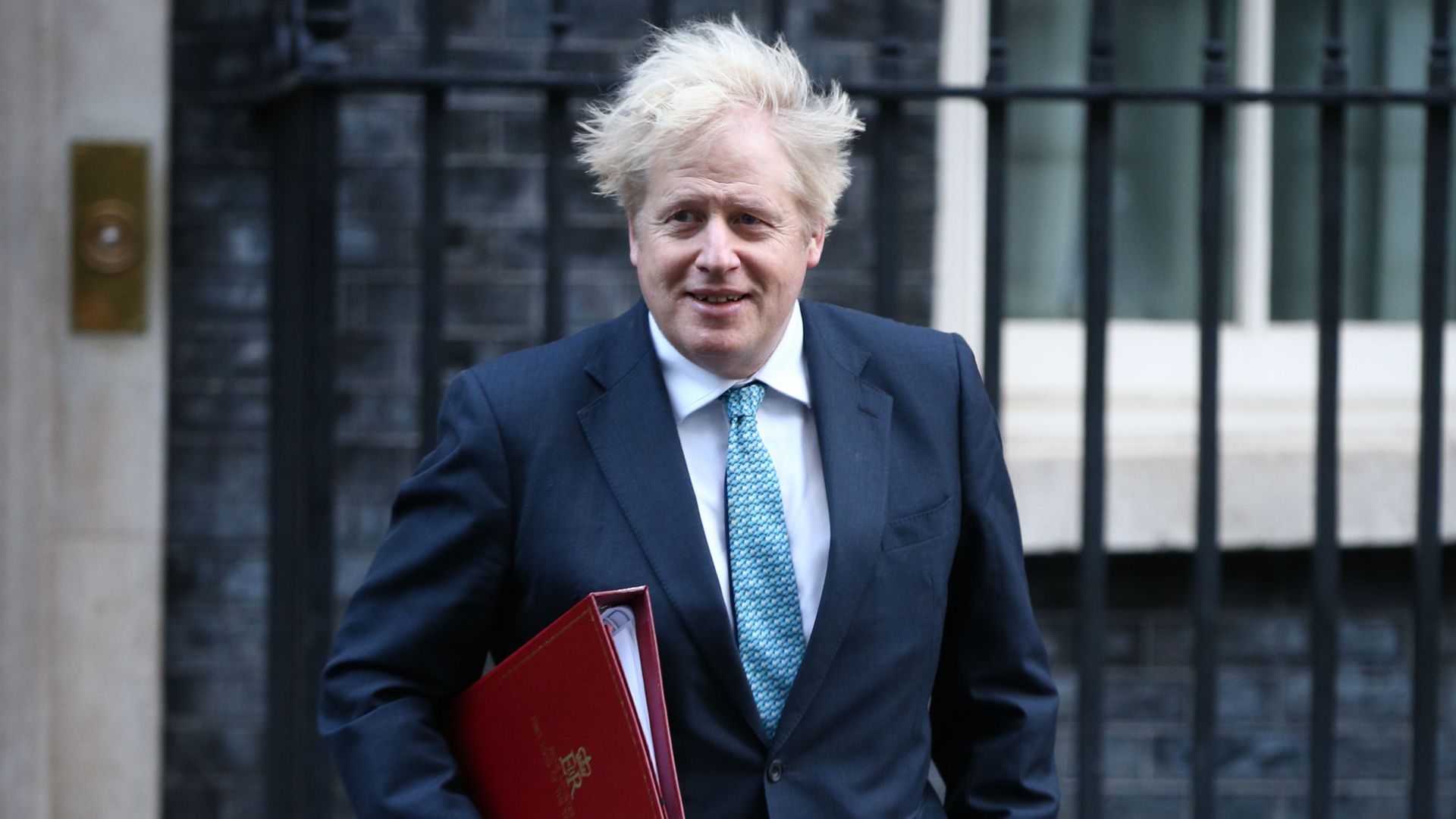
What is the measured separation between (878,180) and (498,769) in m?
1.42

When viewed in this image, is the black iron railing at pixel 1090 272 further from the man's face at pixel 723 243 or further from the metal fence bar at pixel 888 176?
the man's face at pixel 723 243

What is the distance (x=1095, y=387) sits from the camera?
10.1 ft

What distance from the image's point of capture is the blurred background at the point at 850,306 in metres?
3.10

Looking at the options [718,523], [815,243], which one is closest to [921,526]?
[718,523]

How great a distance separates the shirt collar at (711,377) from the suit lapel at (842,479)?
0.06 ft

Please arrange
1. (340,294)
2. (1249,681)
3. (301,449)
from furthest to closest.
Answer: (1249,681) < (340,294) < (301,449)

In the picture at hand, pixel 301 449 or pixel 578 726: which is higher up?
pixel 301 449

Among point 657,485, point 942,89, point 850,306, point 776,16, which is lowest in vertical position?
point 657,485

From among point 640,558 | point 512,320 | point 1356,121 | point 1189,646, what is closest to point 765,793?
point 640,558

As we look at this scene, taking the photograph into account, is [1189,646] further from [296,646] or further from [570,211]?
[296,646]

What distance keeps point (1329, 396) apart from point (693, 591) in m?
1.62

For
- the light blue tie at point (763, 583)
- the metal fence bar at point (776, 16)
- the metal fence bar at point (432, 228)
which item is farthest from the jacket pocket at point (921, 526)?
the metal fence bar at point (432, 228)

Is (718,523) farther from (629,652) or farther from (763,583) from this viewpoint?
(629,652)

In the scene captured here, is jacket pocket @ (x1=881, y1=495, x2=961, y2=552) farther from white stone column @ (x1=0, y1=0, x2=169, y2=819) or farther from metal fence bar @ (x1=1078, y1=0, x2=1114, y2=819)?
white stone column @ (x1=0, y1=0, x2=169, y2=819)
